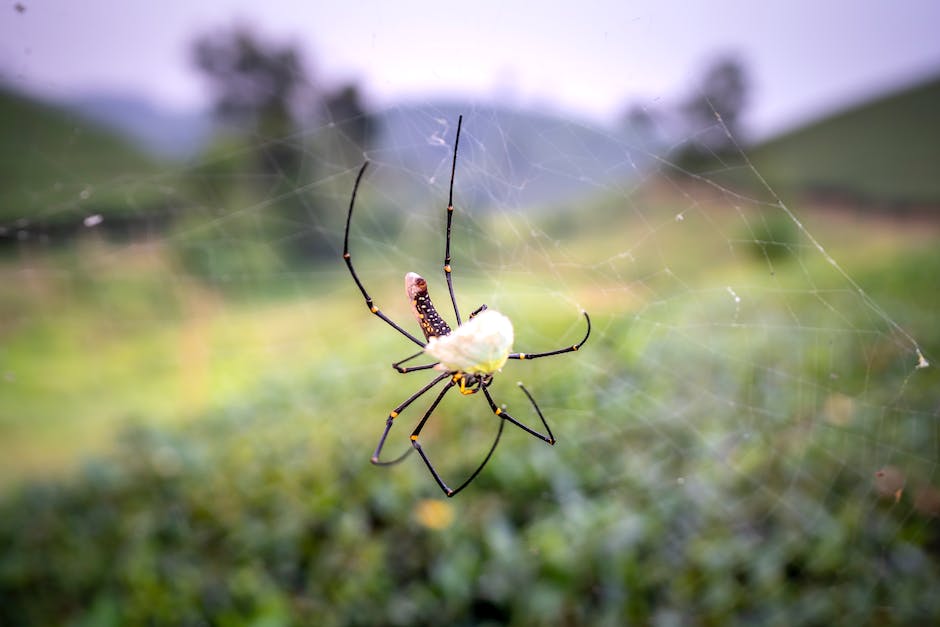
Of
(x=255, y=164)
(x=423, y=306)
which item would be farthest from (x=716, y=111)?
(x=255, y=164)

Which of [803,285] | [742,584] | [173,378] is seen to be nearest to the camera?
[742,584]

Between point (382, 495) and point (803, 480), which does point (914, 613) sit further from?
point (382, 495)

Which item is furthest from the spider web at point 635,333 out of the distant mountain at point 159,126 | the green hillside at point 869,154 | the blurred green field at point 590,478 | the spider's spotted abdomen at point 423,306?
the distant mountain at point 159,126

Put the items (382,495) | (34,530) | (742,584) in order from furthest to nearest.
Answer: (34,530)
(382,495)
(742,584)

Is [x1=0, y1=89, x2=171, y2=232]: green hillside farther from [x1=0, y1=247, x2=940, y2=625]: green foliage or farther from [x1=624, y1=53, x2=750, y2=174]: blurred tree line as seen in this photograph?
[x1=624, y1=53, x2=750, y2=174]: blurred tree line

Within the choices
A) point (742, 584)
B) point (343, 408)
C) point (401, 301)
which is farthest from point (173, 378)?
point (742, 584)

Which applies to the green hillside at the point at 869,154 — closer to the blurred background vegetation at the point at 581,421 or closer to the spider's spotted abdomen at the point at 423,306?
the blurred background vegetation at the point at 581,421

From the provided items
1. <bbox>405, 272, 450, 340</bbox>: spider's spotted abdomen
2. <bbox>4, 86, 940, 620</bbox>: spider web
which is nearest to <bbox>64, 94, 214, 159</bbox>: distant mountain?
<bbox>4, 86, 940, 620</bbox>: spider web
